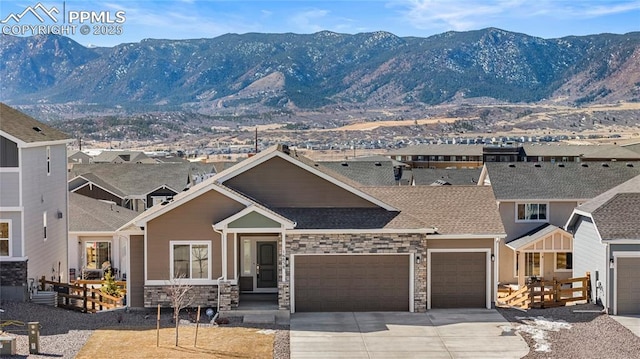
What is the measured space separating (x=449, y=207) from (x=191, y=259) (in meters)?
8.57

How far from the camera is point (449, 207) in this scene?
25.9 meters

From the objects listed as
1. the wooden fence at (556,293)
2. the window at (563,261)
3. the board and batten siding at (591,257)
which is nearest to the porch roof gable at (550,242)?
the window at (563,261)

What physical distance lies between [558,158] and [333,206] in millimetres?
62329

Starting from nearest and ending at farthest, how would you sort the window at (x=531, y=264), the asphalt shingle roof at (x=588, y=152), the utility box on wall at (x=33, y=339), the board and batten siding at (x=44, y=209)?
the utility box on wall at (x=33, y=339) < the board and batten siding at (x=44, y=209) < the window at (x=531, y=264) < the asphalt shingle roof at (x=588, y=152)

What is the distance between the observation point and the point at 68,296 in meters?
24.4

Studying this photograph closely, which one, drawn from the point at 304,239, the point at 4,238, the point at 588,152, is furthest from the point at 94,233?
the point at 588,152

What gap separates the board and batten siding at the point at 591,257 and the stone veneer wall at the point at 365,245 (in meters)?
5.31

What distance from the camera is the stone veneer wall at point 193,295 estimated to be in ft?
76.6

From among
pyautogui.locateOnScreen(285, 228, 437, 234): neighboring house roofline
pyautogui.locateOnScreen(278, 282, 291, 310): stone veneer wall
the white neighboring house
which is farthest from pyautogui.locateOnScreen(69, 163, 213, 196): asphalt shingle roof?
pyautogui.locateOnScreen(285, 228, 437, 234): neighboring house roofline

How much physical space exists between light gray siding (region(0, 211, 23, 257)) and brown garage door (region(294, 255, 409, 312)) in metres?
8.56

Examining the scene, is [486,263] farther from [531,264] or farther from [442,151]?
[442,151]

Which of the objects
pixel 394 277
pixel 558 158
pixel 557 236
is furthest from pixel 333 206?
pixel 558 158

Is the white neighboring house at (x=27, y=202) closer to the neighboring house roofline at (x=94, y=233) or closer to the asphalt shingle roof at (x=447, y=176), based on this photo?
the neighboring house roofline at (x=94, y=233)

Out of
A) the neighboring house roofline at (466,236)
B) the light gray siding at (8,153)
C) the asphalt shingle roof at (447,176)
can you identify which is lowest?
the neighboring house roofline at (466,236)
